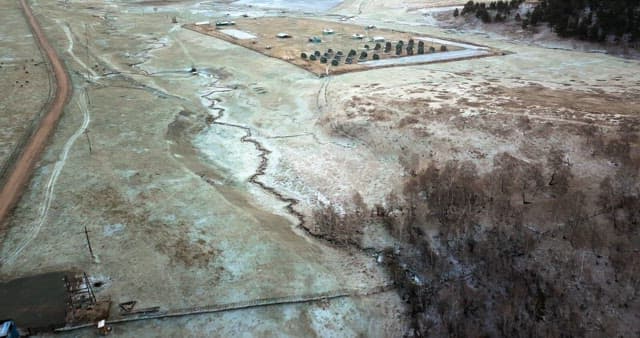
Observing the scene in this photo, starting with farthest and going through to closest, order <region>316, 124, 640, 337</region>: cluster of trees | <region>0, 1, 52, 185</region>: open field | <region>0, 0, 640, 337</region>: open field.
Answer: <region>0, 1, 52, 185</region>: open field < <region>0, 0, 640, 337</region>: open field < <region>316, 124, 640, 337</region>: cluster of trees

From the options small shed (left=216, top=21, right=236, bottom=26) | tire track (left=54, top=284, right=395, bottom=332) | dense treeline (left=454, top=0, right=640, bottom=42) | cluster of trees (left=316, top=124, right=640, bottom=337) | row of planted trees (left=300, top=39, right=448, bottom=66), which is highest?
dense treeline (left=454, top=0, right=640, bottom=42)

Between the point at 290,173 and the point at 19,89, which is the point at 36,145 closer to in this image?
the point at 19,89

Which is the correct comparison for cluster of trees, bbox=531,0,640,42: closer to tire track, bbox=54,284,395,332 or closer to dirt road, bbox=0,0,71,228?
tire track, bbox=54,284,395,332

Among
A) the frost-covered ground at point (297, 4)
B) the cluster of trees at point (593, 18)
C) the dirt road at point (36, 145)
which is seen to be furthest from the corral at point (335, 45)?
the dirt road at point (36, 145)

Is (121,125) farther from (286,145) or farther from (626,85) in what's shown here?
(626,85)

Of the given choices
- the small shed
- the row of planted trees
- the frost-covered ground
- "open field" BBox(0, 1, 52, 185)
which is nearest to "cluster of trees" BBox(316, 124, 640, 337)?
"open field" BBox(0, 1, 52, 185)

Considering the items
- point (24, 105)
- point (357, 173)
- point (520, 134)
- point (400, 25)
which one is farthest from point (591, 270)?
point (400, 25)

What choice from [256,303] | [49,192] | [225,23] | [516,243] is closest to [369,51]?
[225,23]
